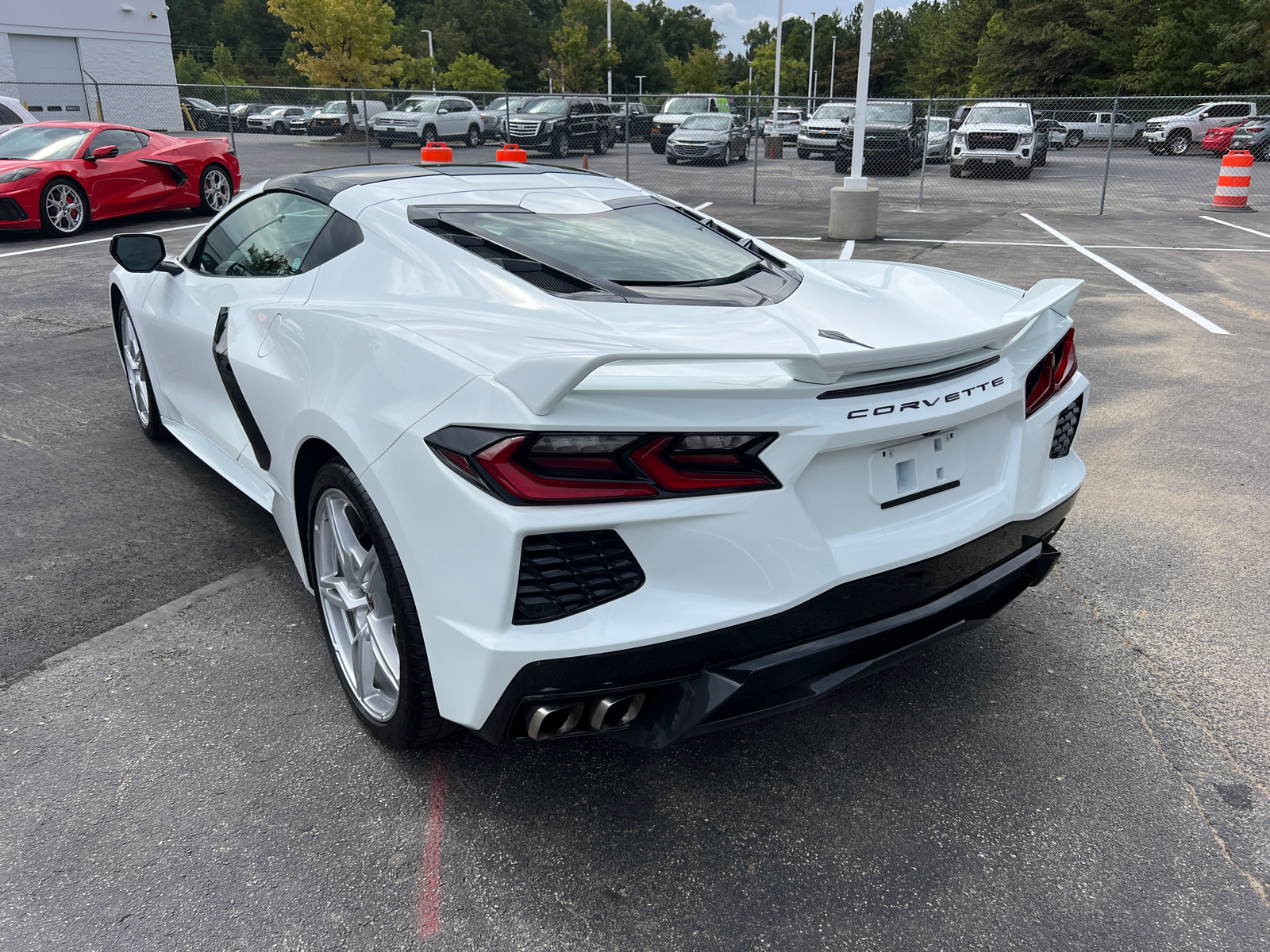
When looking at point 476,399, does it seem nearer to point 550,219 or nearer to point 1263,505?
point 550,219

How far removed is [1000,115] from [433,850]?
2532 cm

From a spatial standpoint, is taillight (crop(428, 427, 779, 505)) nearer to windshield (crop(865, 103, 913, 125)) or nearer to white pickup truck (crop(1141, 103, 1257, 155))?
windshield (crop(865, 103, 913, 125))

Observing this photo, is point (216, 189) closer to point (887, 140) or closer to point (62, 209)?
point (62, 209)

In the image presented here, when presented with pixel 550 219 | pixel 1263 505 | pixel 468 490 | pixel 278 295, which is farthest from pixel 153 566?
pixel 1263 505

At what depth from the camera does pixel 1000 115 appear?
2364cm

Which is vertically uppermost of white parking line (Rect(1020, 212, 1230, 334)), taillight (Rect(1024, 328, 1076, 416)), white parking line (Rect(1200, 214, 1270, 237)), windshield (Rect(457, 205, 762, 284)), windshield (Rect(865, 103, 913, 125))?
windshield (Rect(865, 103, 913, 125))

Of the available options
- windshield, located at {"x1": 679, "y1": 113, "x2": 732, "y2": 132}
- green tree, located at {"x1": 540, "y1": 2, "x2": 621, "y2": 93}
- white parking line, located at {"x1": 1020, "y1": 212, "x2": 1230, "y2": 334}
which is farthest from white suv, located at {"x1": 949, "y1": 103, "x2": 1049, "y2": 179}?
green tree, located at {"x1": 540, "y1": 2, "x2": 621, "y2": 93}

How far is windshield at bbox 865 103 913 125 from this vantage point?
23484 millimetres

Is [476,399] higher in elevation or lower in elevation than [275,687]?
higher

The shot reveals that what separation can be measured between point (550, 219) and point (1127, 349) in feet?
18.0

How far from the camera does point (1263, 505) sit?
4.25 meters

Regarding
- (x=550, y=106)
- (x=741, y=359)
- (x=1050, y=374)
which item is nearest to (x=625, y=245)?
(x=741, y=359)

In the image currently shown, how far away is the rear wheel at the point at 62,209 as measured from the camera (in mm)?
12078

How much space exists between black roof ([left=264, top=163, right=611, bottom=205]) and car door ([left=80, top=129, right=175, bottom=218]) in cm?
1094
